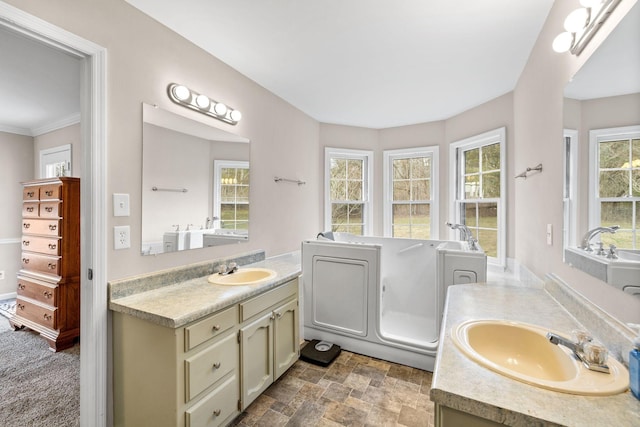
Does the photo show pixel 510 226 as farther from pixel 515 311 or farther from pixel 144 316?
pixel 144 316

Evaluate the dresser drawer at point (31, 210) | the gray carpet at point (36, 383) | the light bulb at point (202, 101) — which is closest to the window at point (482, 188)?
the light bulb at point (202, 101)

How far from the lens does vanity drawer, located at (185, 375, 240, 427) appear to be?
4.37ft

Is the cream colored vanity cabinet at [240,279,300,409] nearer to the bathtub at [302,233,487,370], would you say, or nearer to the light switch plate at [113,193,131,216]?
the bathtub at [302,233,487,370]

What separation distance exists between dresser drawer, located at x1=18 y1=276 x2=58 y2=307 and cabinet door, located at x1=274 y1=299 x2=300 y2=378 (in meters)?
2.22

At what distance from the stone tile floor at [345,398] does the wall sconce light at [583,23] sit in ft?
6.65

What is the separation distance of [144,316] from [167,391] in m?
0.36

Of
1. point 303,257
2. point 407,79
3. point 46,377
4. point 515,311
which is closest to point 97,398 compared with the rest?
point 46,377

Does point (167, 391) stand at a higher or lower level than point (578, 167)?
lower

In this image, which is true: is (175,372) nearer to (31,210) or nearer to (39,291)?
(39,291)

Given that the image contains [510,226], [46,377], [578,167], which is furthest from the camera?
[510,226]

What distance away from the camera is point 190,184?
1.97 metres

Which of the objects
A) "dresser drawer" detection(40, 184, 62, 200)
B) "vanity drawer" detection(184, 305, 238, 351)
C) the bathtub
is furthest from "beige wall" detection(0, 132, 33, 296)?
"vanity drawer" detection(184, 305, 238, 351)

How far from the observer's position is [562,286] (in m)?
1.32

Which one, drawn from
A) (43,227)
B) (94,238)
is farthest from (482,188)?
(43,227)
